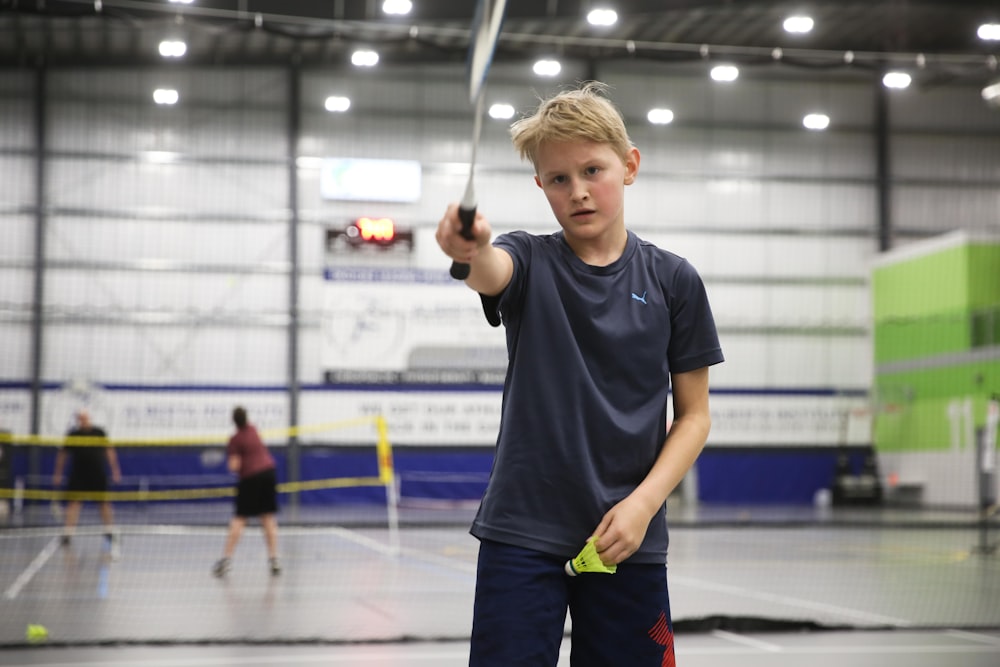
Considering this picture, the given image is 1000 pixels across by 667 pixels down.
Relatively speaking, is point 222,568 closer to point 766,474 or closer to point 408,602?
point 408,602

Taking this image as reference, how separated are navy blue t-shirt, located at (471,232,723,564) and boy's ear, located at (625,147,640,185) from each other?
6.4 inches

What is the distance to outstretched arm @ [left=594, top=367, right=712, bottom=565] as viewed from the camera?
6.97ft

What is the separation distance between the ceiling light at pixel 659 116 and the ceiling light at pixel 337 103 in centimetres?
650

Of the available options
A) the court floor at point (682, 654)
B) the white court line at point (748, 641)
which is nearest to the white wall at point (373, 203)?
the white court line at point (748, 641)

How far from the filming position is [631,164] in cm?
239

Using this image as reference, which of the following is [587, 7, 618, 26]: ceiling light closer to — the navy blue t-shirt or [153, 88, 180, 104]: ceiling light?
[153, 88, 180, 104]: ceiling light

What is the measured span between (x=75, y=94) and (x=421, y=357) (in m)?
8.86

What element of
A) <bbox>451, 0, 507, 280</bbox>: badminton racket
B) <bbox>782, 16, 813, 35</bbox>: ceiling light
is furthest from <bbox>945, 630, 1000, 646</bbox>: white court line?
<bbox>782, 16, 813, 35</bbox>: ceiling light

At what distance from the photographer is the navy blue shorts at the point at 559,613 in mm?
2154

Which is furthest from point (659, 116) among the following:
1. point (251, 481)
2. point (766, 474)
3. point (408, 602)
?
point (408, 602)

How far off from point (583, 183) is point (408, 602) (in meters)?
7.34

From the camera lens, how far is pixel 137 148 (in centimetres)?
2467

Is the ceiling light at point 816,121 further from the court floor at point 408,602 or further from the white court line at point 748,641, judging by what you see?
the white court line at point 748,641

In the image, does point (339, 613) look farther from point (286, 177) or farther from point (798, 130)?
point (798, 130)
